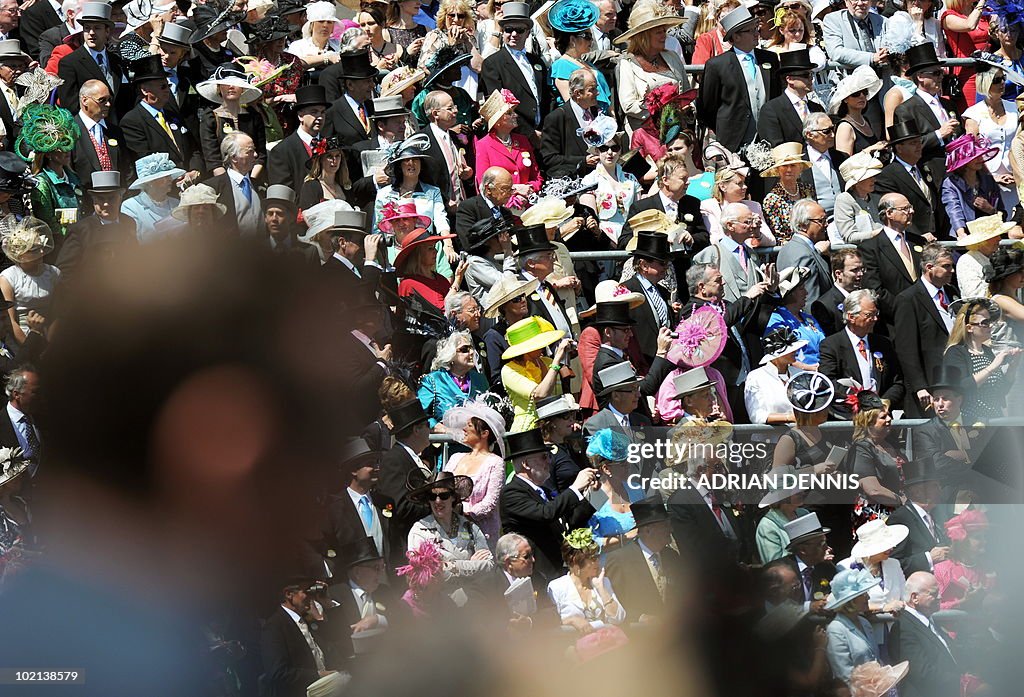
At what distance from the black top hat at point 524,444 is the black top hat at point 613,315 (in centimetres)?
98

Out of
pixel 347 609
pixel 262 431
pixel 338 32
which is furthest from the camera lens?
pixel 338 32

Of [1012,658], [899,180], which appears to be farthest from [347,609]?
[899,180]

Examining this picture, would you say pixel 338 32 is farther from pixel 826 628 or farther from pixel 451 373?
pixel 826 628

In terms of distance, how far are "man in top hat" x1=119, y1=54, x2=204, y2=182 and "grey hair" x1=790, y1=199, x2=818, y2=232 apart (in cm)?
402

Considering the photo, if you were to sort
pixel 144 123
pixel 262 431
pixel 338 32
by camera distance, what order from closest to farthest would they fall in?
pixel 262 431 → pixel 144 123 → pixel 338 32

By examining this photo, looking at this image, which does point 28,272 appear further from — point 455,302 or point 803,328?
point 803,328

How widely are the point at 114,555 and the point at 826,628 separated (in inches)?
157

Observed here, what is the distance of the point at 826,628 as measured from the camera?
11289mm

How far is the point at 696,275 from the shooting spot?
1248 centimetres

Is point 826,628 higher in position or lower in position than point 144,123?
lower

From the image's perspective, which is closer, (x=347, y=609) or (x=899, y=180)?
(x=347, y=609)

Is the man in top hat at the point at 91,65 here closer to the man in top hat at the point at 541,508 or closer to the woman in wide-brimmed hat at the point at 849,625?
the man in top hat at the point at 541,508

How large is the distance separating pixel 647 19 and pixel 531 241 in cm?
243

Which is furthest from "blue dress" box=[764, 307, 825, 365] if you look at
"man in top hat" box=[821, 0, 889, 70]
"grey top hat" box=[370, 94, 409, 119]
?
"grey top hat" box=[370, 94, 409, 119]
